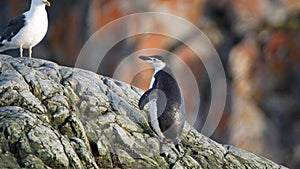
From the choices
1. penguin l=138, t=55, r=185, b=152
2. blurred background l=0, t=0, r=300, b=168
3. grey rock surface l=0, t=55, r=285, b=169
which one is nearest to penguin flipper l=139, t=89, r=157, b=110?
penguin l=138, t=55, r=185, b=152

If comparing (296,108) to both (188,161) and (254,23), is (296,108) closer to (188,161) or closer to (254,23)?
(254,23)

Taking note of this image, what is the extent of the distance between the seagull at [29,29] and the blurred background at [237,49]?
52.5 ft

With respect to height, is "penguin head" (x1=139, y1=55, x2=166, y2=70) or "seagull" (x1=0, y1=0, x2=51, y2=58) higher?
"seagull" (x1=0, y1=0, x2=51, y2=58)

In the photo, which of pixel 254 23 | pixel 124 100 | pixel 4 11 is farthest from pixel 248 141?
pixel 124 100

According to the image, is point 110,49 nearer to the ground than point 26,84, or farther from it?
farther from it

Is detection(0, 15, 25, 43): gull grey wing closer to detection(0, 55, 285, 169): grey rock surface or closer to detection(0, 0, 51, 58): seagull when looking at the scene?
detection(0, 0, 51, 58): seagull

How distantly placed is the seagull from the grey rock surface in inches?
27.4

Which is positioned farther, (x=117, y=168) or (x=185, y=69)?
(x=185, y=69)

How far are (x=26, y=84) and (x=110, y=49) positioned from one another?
18.2 meters

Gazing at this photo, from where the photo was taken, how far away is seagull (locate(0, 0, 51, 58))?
16.9 m

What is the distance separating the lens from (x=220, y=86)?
1409 inches

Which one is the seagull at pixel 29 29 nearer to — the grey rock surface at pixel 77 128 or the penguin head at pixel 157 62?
the grey rock surface at pixel 77 128

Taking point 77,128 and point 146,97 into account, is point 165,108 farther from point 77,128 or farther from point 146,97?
point 77,128

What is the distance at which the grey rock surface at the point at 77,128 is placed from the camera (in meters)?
14.5
